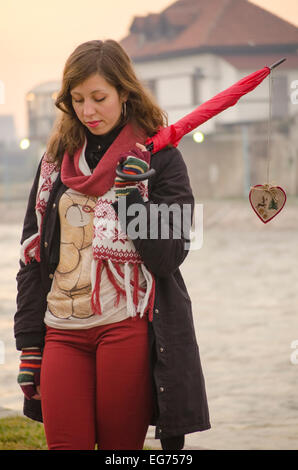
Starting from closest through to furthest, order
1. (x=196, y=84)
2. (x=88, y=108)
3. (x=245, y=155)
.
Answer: (x=88, y=108), (x=245, y=155), (x=196, y=84)

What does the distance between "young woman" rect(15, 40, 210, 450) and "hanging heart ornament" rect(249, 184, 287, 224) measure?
441mm

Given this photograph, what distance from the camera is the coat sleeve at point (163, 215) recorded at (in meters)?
2.42

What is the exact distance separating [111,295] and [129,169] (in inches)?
15.0

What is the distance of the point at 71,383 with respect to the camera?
2.46 metres

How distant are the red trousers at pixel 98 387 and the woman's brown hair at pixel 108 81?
1.98ft

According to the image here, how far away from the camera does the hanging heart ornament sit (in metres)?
2.89

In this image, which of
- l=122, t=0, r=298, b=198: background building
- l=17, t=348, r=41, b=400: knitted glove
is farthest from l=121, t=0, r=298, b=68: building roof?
l=17, t=348, r=41, b=400: knitted glove

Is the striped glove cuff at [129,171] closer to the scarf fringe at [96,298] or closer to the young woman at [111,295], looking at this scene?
the young woman at [111,295]

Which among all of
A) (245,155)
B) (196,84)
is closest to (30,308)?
(245,155)

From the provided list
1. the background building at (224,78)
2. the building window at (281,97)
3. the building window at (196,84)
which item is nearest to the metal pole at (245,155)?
the background building at (224,78)

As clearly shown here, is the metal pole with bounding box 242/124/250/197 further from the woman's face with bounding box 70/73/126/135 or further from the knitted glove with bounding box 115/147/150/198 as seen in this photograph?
the knitted glove with bounding box 115/147/150/198

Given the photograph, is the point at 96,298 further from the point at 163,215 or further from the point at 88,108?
the point at 88,108

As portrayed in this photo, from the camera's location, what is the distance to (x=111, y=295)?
8.15 ft
